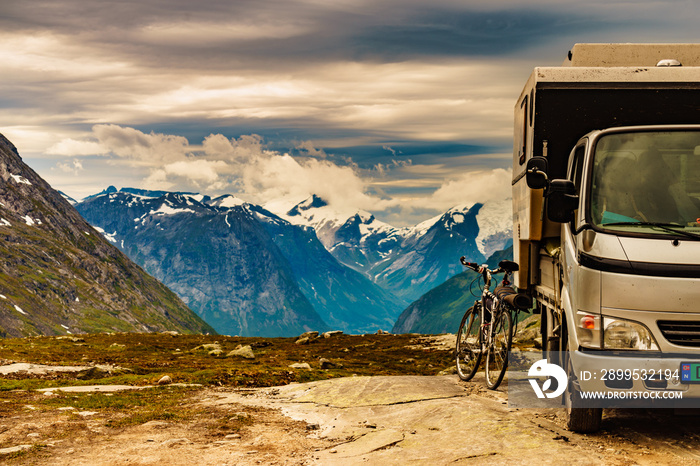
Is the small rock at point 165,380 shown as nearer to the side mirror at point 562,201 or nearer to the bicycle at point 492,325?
the bicycle at point 492,325

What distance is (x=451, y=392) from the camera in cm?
1420

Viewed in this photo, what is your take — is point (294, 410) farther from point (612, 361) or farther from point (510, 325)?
point (612, 361)

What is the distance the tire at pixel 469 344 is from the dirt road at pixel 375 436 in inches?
39.3

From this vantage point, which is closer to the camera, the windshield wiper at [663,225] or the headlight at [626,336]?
the headlight at [626,336]

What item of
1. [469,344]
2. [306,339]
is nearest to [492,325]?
[469,344]

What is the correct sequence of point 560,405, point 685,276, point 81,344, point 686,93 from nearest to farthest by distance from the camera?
point 685,276
point 686,93
point 560,405
point 81,344

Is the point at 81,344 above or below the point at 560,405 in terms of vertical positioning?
below

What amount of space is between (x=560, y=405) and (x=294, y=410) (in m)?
6.10

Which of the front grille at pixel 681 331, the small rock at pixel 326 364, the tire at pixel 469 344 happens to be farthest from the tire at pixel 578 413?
the small rock at pixel 326 364

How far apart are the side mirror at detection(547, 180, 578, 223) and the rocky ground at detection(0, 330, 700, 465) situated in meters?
3.52

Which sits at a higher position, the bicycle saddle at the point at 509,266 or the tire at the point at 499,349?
the bicycle saddle at the point at 509,266

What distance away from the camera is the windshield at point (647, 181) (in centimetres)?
917

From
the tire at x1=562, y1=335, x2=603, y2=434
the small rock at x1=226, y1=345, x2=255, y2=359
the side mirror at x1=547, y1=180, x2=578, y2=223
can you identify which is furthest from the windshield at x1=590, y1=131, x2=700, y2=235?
the small rock at x1=226, y1=345, x2=255, y2=359

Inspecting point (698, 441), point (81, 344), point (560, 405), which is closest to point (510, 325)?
point (560, 405)
